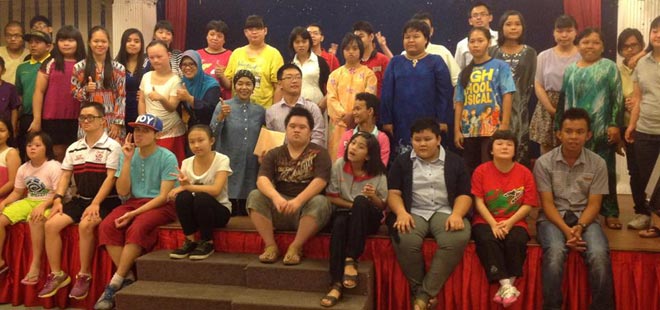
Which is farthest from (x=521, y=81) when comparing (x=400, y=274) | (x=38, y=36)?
(x=38, y=36)

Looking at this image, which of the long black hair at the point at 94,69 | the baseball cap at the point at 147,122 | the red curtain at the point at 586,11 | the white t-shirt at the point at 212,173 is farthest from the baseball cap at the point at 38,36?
the red curtain at the point at 586,11

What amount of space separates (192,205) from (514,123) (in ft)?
7.53

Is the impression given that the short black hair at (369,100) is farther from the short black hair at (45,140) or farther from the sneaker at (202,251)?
the short black hair at (45,140)

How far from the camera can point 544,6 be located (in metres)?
6.20

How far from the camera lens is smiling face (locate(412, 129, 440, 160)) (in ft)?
11.0

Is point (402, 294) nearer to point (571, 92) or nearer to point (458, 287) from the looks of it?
point (458, 287)

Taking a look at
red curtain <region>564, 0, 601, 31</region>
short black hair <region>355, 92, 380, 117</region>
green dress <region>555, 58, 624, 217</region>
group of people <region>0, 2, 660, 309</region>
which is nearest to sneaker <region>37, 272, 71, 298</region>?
group of people <region>0, 2, 660, 309</region>

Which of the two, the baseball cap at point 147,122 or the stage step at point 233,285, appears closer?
the stage step at point 233,285

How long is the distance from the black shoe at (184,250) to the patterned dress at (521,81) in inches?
91.3

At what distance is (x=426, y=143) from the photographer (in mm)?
3355

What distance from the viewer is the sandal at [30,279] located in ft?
12.3

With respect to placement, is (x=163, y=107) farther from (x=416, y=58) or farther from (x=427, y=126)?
(x=427, y=126)

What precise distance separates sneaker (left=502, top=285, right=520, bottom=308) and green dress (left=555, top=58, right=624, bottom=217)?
1165 mm

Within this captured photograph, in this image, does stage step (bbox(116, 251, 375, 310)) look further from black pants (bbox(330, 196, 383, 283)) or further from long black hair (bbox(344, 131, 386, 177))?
long black hair (bbox(344, 131, 386, 177))
